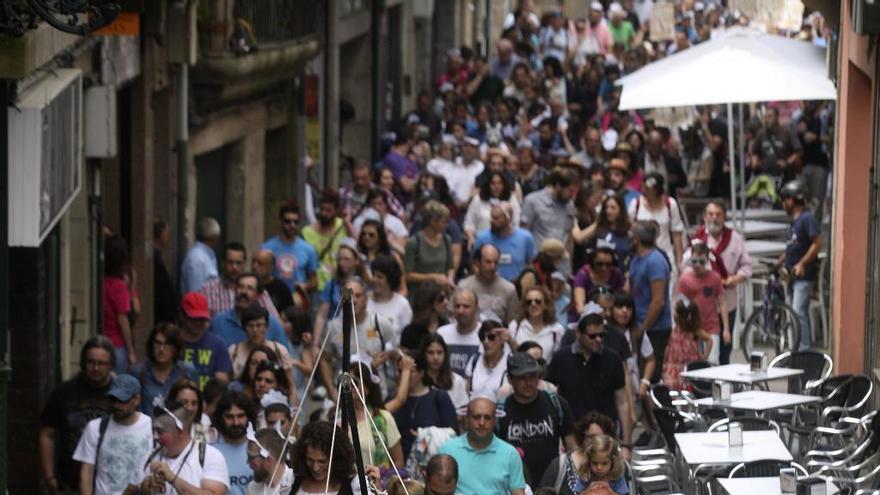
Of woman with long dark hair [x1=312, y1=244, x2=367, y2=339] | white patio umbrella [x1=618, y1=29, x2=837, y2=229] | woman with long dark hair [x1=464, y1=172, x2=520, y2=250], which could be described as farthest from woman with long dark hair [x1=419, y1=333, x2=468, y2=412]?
white patio umbrella [x1=618, y1=29, x2=837, y2=229]

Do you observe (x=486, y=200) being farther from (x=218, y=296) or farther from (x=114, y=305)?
(x=114, y=305)

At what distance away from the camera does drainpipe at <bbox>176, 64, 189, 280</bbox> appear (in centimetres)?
2023

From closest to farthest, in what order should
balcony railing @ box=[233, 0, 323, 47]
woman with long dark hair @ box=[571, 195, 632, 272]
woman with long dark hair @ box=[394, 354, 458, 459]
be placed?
woman with long dark hair @ box=[394, 354, 458, 459] → woman with long dark hair @ box=[571, 195, 632, 272] → balcony railing @ box=[233, 0, 323, 47]

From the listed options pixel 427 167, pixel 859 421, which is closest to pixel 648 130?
pixel 427 167

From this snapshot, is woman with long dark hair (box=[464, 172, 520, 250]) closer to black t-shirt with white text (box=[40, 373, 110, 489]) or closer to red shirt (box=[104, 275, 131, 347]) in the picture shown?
red shirt (box=[104, 275, 131, 347])

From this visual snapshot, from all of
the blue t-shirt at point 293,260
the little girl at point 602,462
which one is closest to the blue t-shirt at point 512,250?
the blue t-shirt at point 293,260

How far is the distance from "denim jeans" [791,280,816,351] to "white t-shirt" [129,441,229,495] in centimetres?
873

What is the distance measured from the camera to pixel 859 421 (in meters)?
13.8

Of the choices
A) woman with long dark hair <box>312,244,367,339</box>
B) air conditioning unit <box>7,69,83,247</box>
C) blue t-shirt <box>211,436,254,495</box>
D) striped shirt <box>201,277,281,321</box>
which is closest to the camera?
blue t-shirt <box>211,436,254,495</box>

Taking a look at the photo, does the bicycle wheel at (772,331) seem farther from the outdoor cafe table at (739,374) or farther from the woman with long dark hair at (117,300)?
the woman with long dark hair at (117,300)

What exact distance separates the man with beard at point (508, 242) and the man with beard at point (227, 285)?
84.6 inches

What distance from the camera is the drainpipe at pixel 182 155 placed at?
66.4 ft

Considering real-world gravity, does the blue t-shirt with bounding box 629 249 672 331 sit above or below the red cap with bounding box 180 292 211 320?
below

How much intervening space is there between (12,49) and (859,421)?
5.61m
